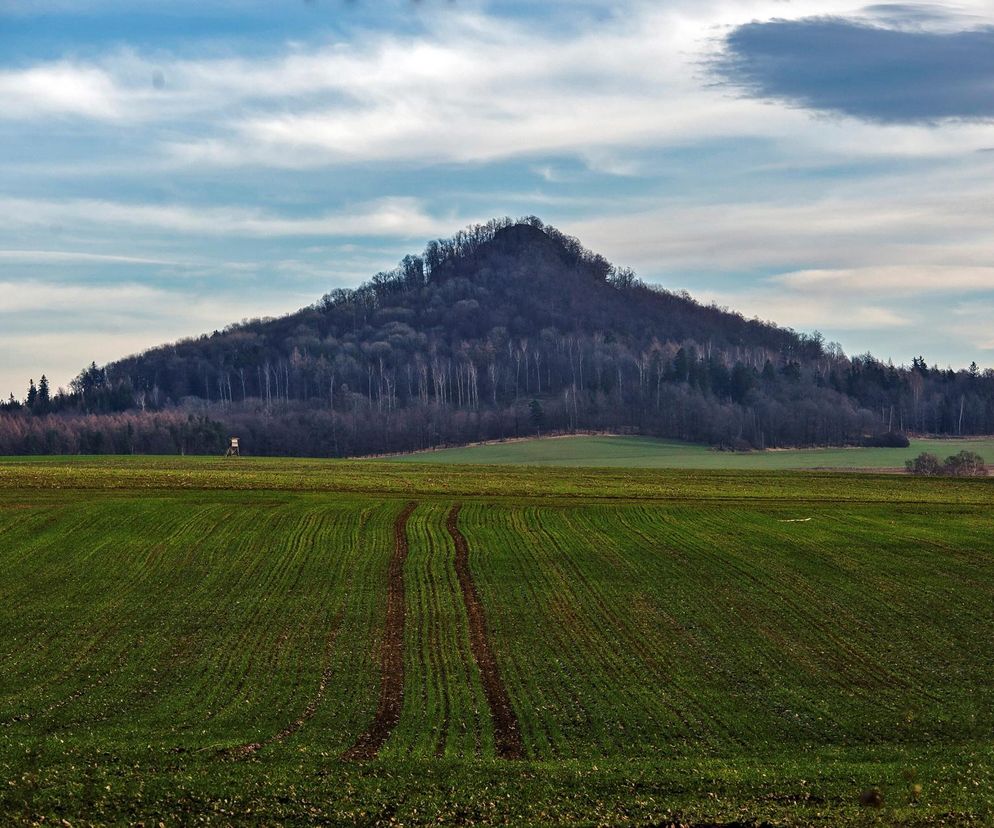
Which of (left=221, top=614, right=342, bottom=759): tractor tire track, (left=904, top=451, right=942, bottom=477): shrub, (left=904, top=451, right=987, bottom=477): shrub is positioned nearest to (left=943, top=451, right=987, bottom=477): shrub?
(left=904, top=451, right=987, bottom=477): shrub

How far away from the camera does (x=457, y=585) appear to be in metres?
51.0

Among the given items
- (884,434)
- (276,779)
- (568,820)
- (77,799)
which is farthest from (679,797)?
(884,434)

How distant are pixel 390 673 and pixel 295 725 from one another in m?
6.00

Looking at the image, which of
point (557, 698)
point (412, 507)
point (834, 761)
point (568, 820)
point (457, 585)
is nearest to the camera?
point (568, 820)

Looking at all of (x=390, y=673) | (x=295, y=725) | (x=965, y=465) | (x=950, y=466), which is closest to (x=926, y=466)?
(x=950, y=466)

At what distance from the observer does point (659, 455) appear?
160 m

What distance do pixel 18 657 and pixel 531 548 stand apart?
27.5m

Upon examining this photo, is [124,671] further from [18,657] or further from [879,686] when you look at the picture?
[879,686]

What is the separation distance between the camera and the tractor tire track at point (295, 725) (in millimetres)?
28656

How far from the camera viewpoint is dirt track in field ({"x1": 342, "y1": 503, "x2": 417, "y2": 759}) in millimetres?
29906

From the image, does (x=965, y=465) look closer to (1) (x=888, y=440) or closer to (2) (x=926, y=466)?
(2) (x=926, y=466)

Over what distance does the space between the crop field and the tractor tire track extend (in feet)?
0.52

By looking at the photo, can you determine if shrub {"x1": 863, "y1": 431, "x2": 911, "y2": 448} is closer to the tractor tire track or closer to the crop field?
the crop field

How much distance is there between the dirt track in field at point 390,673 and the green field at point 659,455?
279ft
